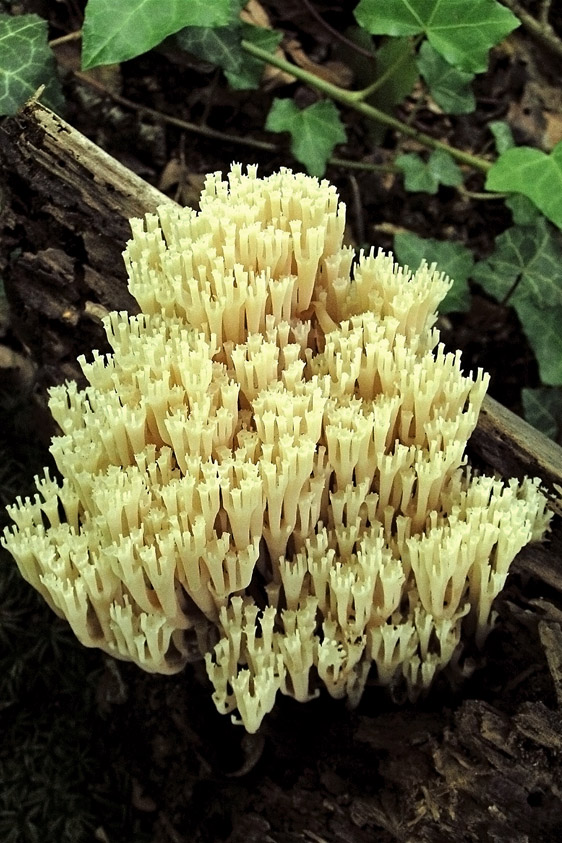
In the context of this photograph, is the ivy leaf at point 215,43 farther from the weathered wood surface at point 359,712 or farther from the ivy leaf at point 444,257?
the ivy leaf at point 444,257

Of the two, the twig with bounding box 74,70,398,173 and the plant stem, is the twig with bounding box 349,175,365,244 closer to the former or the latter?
the twig with bounding box 74,70,398,173

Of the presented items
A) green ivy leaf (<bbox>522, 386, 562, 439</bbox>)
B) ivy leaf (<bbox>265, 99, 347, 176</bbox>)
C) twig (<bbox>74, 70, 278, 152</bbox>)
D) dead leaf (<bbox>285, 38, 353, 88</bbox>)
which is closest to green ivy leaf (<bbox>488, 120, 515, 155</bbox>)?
dead leaf (<bbox>285, 38, 353, 88</bbox>)

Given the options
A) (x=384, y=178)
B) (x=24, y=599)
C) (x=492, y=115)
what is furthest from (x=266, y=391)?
(x=492, y=115)

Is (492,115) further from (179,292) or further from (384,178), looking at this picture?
(179,292)

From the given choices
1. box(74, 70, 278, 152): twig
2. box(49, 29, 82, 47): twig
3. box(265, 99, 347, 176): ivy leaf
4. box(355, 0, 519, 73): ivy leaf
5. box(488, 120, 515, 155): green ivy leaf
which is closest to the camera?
box(355, 0, 519, 73): ivy leaf

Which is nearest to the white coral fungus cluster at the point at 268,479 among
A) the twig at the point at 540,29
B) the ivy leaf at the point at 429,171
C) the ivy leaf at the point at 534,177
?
the ivy leaf at the point at 534,177

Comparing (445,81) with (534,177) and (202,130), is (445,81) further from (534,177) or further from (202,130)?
(202,130)
